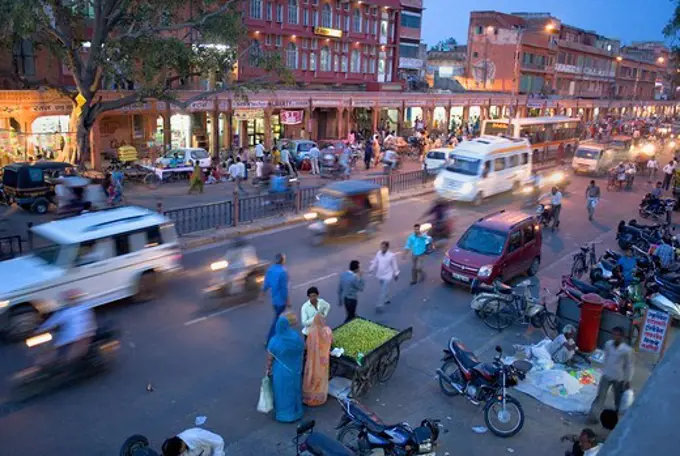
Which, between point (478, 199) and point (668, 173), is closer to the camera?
point (478, 199)

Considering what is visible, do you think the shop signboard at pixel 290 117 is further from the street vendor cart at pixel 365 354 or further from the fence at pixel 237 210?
the street vendor cart at pixel 365 354

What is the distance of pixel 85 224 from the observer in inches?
457

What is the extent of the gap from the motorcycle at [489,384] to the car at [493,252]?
4.59 m

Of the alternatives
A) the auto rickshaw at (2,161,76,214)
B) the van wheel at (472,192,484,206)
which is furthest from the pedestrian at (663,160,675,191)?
the auto rickshaw at (2,161,76,214)

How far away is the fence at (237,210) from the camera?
58.0 ft

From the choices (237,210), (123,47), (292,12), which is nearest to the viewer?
(237,210)

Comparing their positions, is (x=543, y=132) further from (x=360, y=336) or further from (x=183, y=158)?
(x=360, y=336)

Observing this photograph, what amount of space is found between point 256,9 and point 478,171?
2350cm

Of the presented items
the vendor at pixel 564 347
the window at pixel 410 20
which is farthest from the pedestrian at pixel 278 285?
the window at pixel 410 20

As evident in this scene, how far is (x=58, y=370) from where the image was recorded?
8.84 m

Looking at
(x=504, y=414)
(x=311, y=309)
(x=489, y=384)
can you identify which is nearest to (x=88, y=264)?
(x=311, y=309)

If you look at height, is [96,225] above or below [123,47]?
below

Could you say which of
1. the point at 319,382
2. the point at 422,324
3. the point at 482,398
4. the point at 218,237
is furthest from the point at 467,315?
the point at 218,237

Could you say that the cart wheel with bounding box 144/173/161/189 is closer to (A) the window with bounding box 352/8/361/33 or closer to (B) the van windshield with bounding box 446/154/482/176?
(B) the van windshield with bounding box 446/154/482/176
